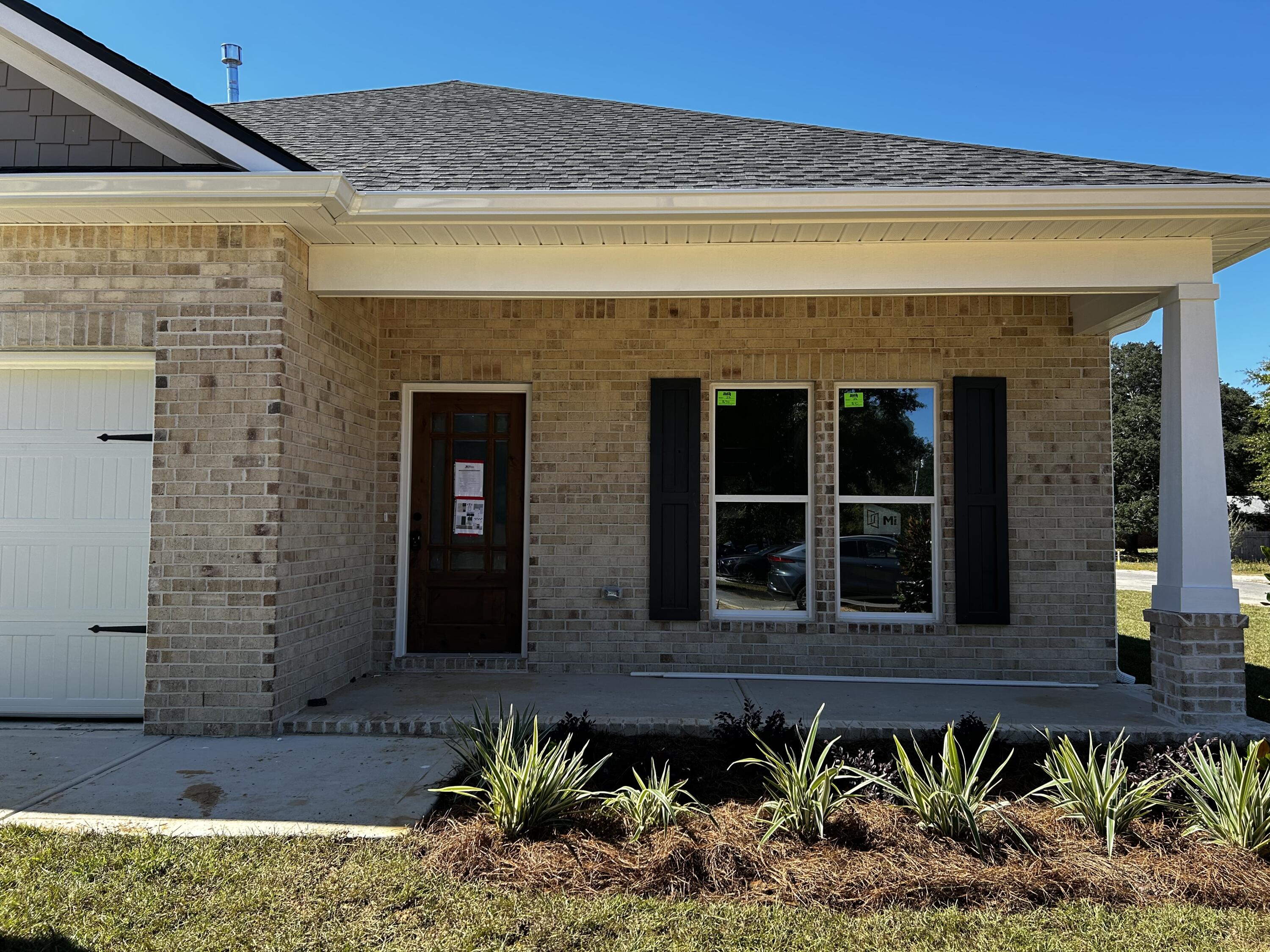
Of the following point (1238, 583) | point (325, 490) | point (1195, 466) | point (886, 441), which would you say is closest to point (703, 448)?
point (886, 441)

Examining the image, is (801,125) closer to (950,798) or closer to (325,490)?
(325,490)

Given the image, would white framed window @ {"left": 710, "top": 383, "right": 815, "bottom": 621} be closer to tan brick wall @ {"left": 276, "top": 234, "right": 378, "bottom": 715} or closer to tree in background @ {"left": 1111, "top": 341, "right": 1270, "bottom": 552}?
tan brick wall @ {"left": 276, "top": 234, "right": 378, "bottom": 715}

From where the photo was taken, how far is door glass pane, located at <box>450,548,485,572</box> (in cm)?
791

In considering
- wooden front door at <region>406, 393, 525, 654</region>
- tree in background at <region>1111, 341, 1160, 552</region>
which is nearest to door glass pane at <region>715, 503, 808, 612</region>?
wooden front door at <region>406, 393, 525, 654</region>

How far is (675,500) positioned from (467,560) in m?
1.92

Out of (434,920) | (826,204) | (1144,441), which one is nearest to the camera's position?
(434,920)

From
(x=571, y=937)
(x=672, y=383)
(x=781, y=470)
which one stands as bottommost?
(x=571, y=937)

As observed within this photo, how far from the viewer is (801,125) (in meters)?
8.17

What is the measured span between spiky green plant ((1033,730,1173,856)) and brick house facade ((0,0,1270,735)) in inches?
85.3

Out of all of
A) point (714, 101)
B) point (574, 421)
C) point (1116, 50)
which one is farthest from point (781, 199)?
point (1116, 50)

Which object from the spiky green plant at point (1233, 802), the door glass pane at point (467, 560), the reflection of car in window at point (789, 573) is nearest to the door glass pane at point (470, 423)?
the door glass pane at point (467, 560)

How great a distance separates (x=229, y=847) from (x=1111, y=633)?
674 centimetres

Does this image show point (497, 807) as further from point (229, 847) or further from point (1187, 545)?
point (1187, 545)

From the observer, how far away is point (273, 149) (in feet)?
18.8
